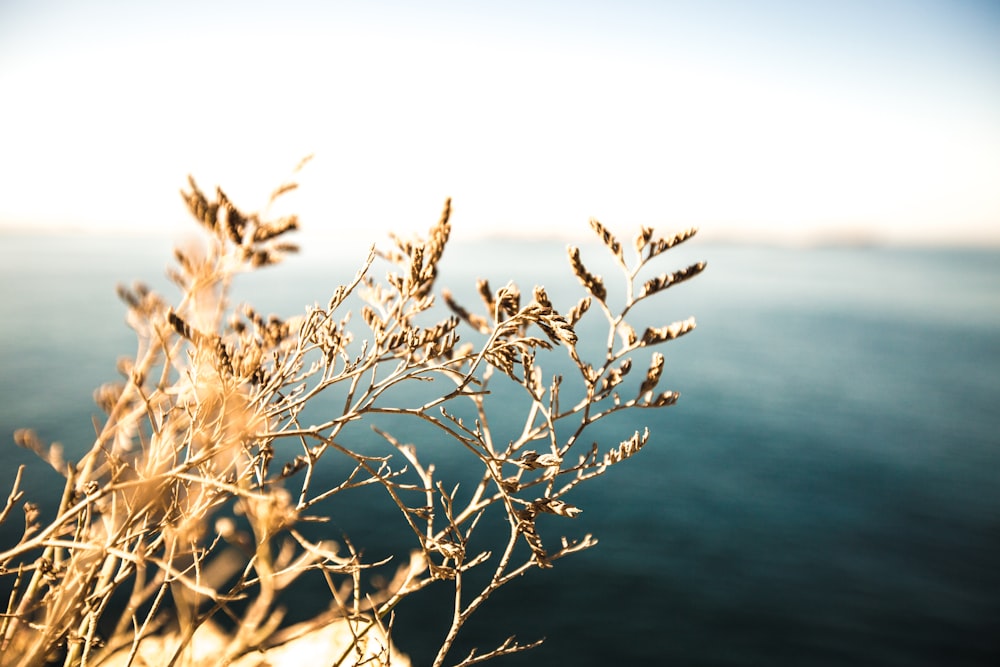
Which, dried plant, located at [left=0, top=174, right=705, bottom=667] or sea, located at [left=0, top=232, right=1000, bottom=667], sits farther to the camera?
sea, located at [left=0, top=232, right=1000, bottom=667]

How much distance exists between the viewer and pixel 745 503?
2052 cm

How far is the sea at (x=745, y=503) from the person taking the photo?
47.1 ft

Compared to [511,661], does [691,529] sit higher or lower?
higher

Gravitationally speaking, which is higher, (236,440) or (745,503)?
(236,440)

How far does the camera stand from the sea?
565 inches

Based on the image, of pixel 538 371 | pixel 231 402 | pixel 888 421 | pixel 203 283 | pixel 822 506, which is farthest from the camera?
pixel 888 421

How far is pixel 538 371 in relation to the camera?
2676 millimetres

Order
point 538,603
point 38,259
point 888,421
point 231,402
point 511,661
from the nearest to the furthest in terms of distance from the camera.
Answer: point 231,402 → point 511,661 → point 538,603 → point 888,421 → point 38,259

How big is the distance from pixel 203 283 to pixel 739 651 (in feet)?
52.6

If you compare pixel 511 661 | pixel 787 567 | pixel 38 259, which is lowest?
pixel 511 661

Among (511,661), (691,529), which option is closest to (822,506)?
(691,529)

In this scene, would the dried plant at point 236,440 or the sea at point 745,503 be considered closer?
the dried plant at point 236,440

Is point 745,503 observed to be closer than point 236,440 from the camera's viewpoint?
No

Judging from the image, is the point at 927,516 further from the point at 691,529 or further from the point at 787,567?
the point at 691,529
